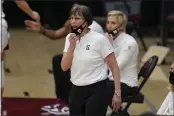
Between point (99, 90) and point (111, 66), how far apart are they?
21cm

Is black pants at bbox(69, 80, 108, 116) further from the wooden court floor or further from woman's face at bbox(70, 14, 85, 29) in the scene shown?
the wooden court floor

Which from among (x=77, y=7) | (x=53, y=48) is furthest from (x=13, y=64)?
(x=77, y=7)

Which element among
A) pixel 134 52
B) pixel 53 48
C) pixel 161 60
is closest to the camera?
A: pixel 134 52

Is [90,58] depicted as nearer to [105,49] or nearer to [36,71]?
[105,49]

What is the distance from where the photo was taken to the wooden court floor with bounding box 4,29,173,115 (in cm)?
566

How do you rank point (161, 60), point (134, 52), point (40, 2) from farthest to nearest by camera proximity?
point (40, 2)
point (161, 60)
point (134, 52)

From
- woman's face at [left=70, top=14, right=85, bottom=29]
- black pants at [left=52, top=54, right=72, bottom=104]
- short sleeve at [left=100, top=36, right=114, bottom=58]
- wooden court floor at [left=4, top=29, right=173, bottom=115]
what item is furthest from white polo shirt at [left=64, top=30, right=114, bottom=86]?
black pants at [left=52, top=54, right=72, bottom=104]

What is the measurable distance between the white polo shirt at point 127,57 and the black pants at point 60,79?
0.58 m

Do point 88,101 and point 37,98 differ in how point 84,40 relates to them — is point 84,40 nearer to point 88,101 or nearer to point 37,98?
point 88,101

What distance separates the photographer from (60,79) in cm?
497

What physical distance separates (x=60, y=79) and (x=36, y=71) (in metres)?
2.13

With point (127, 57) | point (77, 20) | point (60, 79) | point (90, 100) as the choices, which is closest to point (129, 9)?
point (60, 79)

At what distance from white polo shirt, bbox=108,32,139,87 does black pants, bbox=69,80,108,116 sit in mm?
714

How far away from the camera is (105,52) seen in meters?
3.81
